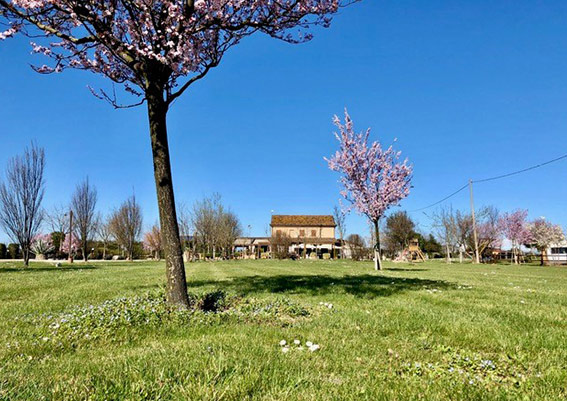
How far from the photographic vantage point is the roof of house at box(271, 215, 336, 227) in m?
68.6

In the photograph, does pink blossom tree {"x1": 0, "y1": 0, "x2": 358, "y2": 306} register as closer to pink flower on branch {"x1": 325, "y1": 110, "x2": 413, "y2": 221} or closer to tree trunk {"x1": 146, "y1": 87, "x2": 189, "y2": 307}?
tree trunk {"x1": 146, "y1": 87, "x2": 189, "y2": 307}

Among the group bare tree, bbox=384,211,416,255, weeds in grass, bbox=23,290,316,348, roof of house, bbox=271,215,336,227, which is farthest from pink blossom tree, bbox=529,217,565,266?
weeds in grass, bbox=23,290,316,348

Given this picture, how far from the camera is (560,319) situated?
196 inches

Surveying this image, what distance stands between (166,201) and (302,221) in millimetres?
64940

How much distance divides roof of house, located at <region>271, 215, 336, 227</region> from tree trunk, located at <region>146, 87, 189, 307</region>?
62.8 metres

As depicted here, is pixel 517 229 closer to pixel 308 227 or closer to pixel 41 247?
pixel 308 227

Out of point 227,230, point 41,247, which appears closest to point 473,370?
point 227,230

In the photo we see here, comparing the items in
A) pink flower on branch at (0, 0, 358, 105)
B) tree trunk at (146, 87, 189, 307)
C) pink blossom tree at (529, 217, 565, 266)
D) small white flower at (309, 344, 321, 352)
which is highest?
pink flower on branch at (0, 0, 358, 105)

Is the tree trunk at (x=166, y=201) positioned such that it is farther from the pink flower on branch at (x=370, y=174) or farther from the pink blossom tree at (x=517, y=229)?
the pink blossom tree at (x=517, y=229)

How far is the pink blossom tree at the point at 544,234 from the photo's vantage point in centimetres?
4562

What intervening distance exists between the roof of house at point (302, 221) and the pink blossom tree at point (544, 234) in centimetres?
3327

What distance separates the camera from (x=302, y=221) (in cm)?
6988

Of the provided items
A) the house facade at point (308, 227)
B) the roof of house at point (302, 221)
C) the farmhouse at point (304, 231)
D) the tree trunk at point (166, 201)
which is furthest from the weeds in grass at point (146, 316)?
the roof of house at point (302, 221)

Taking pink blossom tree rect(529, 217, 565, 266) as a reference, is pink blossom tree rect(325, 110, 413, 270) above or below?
above
